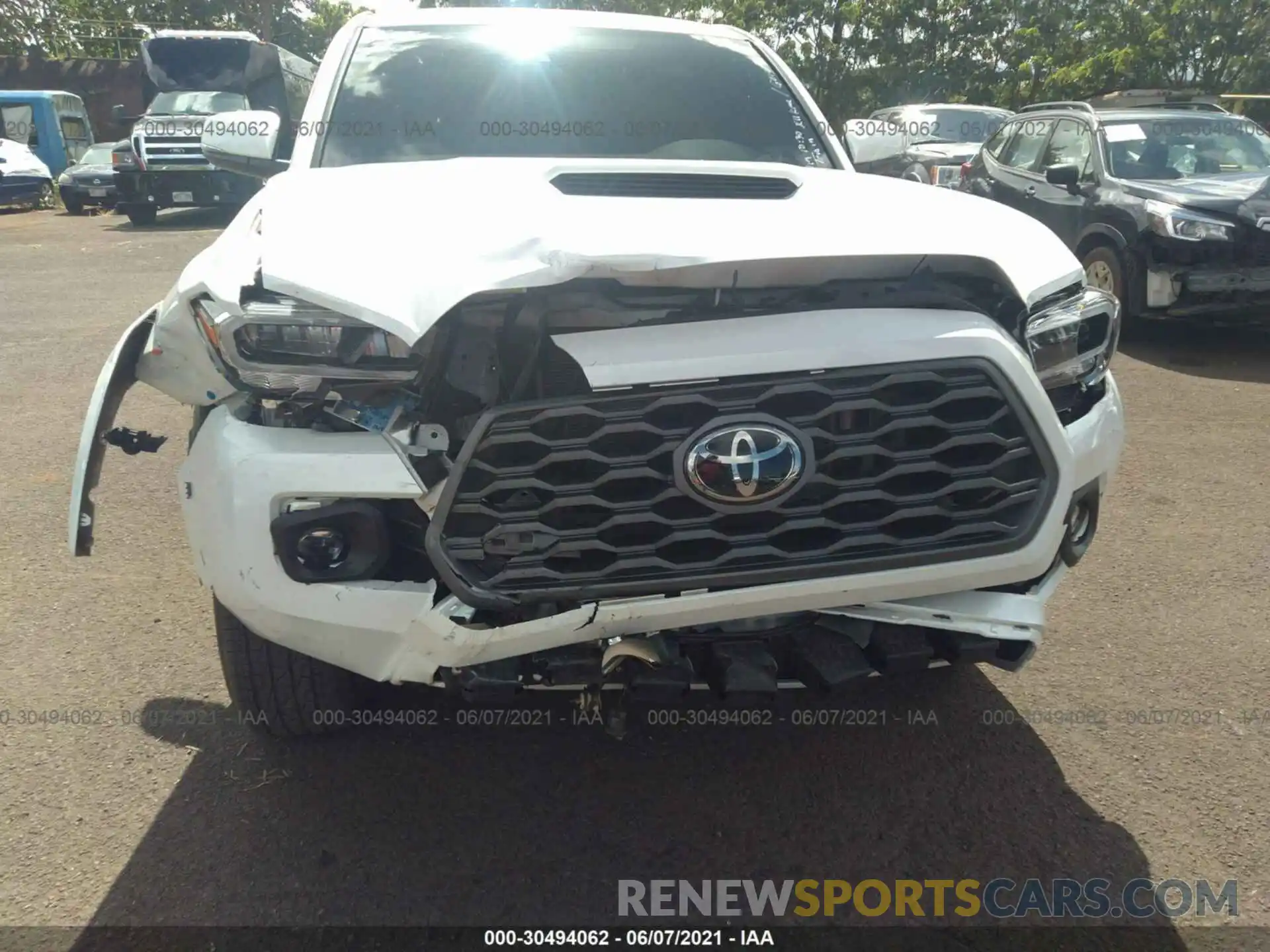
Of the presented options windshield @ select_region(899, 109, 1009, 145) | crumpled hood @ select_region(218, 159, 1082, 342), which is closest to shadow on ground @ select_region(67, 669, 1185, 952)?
crumpled hood @ select_region(218, 159, 1082, 342)

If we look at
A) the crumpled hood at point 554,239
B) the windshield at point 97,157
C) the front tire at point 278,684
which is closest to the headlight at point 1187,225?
the crumpled hood at point 554,239

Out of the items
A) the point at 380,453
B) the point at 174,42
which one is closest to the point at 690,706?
the point at 380,453

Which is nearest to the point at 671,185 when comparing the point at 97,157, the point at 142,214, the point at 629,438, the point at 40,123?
the point at 629,438

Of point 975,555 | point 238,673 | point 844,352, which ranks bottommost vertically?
point 238,673

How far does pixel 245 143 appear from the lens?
3.18 meters

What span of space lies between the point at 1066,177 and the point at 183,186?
13.8 m

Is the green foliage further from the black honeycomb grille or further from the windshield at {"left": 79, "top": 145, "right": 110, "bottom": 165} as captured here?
the black honeycomb grille

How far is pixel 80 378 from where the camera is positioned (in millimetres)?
6176

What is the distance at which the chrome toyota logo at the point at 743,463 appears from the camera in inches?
72.4

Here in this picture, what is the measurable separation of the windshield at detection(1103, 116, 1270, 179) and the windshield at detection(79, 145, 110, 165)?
60.3ft

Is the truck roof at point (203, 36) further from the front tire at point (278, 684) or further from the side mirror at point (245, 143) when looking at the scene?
the front tire at point (278, 684)

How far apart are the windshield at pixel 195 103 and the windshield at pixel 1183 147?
43.4 ft

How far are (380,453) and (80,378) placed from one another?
17.4 feet

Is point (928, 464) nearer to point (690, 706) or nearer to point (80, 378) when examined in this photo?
point (690, 706)
